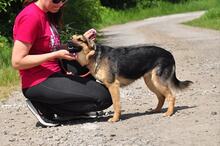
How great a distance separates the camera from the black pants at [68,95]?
21.5 ft

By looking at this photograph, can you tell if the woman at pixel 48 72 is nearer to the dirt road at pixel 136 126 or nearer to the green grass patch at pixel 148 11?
the dirt road at pixel 136 126

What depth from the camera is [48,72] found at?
6625 mm

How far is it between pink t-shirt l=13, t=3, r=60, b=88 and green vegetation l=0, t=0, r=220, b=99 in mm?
3036

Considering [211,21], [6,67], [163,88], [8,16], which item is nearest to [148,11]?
[211,21]

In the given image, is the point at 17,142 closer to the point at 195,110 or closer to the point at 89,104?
the point at 89,104

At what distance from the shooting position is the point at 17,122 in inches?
285

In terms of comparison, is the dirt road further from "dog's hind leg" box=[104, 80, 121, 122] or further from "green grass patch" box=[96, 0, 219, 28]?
"green grass patch" box=[96, 0, 219, 28]

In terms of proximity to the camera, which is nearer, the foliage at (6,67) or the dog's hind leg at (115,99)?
the dog's hind leg at (115,99)

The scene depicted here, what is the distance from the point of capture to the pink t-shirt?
Result: 627cm

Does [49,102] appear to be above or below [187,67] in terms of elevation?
above

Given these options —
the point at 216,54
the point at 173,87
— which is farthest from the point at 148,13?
the point at 173,87

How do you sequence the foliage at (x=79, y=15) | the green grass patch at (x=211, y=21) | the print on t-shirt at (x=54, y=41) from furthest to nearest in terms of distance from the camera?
the green grass patch at (x=211, y=21), the foliage at (x=79, y=15), the print on t-shirt at (x=54, y=41)

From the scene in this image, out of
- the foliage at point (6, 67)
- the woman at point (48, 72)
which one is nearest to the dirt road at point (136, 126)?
the woman at point (48, 72)

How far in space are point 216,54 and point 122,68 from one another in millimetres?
7608
